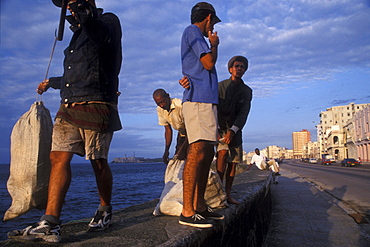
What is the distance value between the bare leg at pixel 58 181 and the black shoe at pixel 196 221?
2.84 feet

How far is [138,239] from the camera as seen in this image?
5.93 ft

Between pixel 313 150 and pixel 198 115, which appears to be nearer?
pixel 198 115

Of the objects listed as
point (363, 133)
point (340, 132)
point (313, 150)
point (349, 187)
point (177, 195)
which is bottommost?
point (349, 187)

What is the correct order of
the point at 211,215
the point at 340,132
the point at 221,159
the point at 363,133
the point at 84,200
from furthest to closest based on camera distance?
1. the point at 340,132
2. the point at 363,133
3. the point at 84,200
4. the point at 221,159
5. the point at 211,215

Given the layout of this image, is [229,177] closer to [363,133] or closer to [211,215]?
[211,215]

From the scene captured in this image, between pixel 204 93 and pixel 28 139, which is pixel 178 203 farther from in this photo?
pixel 28 139

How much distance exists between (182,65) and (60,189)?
1.47 m

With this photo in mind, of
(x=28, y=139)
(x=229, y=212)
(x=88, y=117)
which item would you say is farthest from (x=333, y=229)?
(x=28, y=139)

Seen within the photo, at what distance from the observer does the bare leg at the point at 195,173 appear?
2395mm

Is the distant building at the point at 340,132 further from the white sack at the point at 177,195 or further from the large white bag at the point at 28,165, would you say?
the large white bag at the point at 28,165

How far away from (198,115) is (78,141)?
3.12 ft

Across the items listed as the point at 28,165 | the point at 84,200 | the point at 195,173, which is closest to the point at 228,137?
the point at 195,173

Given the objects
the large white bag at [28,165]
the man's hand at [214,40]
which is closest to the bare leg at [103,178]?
the large white bag at [28,165]

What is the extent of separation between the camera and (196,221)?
7.05ft
